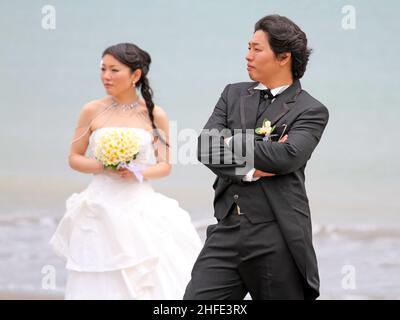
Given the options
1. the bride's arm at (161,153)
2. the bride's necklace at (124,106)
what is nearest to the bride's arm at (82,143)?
the bride's necklace at (124,106)

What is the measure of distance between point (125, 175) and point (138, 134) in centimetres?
25

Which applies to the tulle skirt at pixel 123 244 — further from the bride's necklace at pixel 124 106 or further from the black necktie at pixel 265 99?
the black necktie at pixel 265 99

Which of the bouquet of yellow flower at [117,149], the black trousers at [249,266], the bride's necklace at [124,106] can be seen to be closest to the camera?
the black trousers at [249,266]

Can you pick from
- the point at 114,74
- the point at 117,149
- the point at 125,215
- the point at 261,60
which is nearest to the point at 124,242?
the point at 125,215

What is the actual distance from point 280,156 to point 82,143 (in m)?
1.87

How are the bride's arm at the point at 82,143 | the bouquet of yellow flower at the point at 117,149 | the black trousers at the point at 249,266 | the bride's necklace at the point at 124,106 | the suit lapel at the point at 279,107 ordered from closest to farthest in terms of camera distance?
the black trousers at the point at 249,266 → the suit lapel at the point at 279,107 → the bouquet of yellow flower at the point at 117,149 → the bride's arm at the point at 82,143 → the bride's necklace at the point at 124,106

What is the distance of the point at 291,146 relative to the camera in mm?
3074

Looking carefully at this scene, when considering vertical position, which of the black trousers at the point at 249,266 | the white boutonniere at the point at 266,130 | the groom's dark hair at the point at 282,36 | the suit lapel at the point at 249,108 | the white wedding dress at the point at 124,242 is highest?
the groom's dark hair at the point at 282,36

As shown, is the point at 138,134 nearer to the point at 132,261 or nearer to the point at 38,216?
the point at 132,261

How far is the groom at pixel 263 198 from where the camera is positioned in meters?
3.05

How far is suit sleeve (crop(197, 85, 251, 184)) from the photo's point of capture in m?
3.08

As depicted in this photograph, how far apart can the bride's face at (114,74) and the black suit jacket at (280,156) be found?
1489 millimetres

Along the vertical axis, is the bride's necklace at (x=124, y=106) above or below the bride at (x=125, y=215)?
above

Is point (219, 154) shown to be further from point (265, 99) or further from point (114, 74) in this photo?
point (114, 74)
